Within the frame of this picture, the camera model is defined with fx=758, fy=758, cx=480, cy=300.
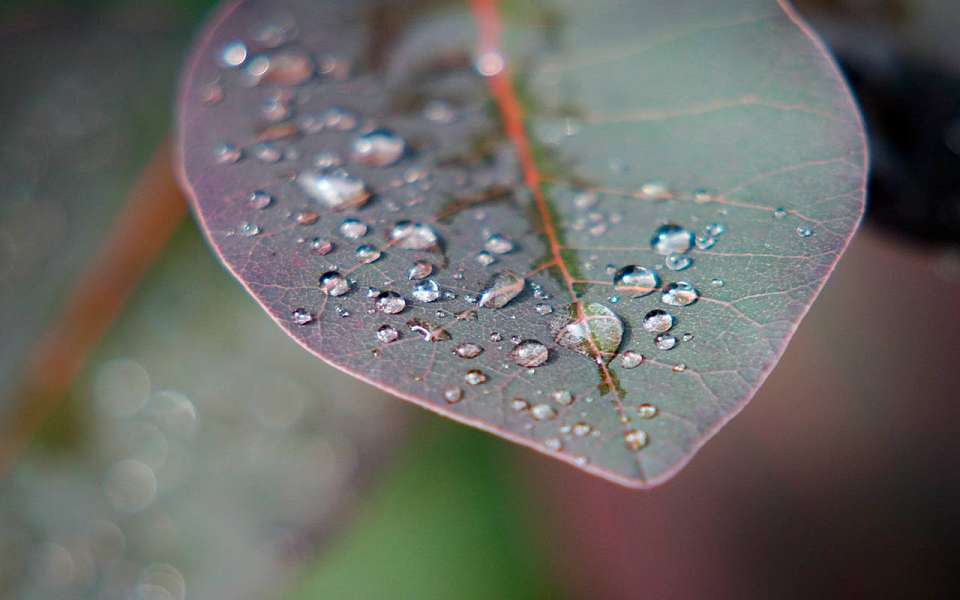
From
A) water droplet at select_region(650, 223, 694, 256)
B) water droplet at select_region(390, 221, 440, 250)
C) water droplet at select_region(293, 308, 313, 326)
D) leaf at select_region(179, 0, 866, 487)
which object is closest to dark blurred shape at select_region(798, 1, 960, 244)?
leaf at select_region(179, 0, 866, 487)

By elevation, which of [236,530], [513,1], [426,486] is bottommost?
[426,486]

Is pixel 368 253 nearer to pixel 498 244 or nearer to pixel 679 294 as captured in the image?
pixel 498 244

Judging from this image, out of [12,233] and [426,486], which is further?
[426,486]

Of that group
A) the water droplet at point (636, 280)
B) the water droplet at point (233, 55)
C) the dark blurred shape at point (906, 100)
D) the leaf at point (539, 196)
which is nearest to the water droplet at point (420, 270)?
the leaf at point (539, 196)

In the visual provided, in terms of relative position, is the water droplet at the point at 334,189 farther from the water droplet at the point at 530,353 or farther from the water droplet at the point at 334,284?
the water droplet at the point at 530,353

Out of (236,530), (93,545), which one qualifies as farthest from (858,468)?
(93,545)

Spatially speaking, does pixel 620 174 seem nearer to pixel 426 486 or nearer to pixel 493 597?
pixel 426 486

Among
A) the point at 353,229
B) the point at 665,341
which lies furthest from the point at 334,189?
the point at 665,341
